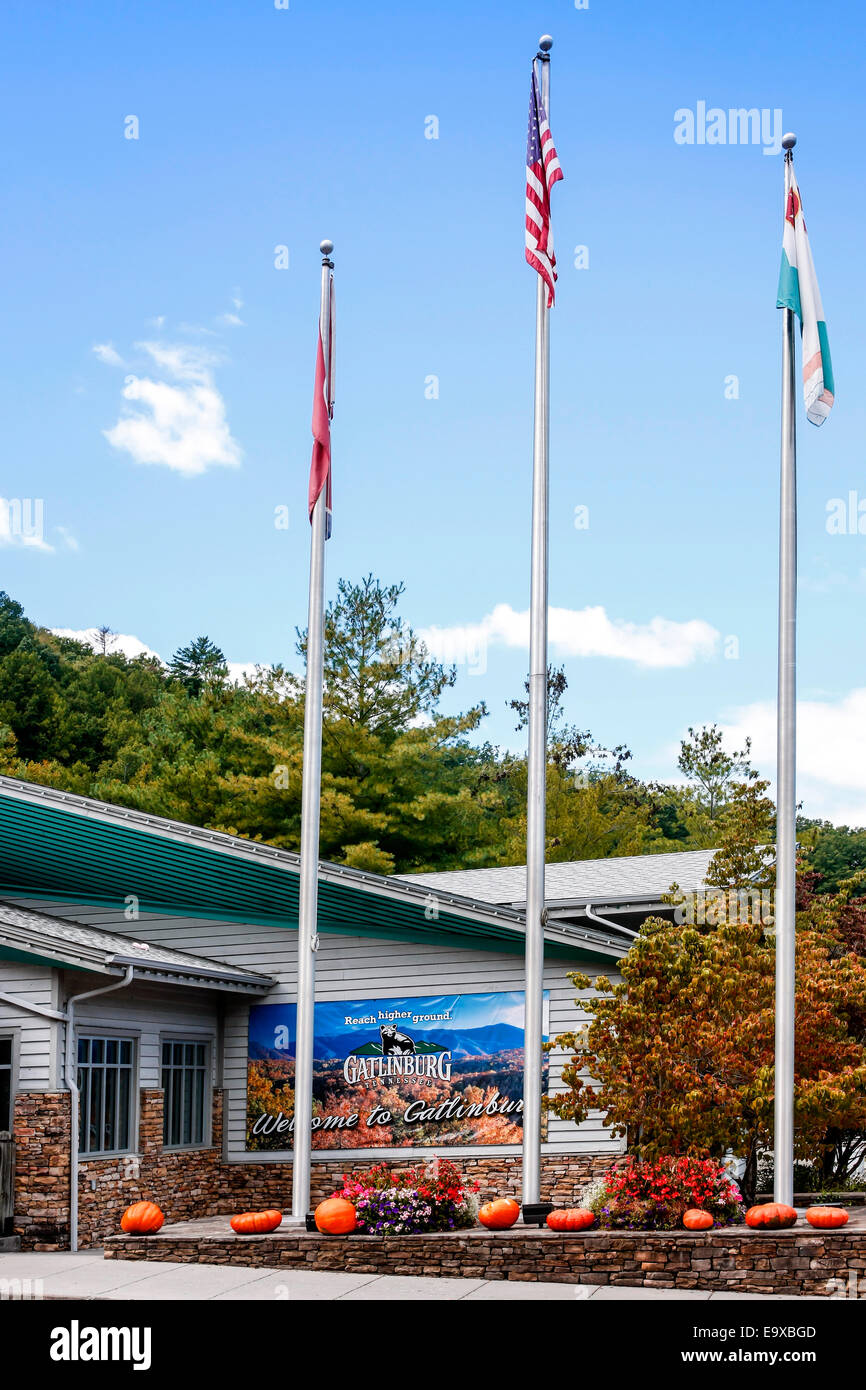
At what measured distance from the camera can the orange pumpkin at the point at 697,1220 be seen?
43.7 feet

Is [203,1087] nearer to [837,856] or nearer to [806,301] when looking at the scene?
[806,301]

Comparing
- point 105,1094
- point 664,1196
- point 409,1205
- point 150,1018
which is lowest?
point 409,1205

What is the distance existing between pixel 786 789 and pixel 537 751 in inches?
99.2

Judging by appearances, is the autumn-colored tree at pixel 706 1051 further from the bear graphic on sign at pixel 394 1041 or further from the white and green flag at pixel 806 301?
the white and green flag at pixel 806 301

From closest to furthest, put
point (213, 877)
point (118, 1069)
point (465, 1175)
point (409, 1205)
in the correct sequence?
point (409, 1205) → point (118, 1069) → point (465, 1175) → point (213, 877)

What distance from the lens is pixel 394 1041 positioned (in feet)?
63.9

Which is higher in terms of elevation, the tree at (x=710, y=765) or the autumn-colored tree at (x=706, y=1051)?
the tree at (x=710, y=765)

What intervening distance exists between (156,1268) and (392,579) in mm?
32134

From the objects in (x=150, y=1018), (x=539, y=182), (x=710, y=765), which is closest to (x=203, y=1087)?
(x=150, y=1018)

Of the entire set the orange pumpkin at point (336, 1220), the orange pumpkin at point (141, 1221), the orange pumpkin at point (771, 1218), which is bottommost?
the orange pumpkin at point (141, 1221)

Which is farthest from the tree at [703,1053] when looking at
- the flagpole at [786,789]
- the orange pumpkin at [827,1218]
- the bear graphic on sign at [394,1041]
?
the bear graphic on sign at [394,1041]

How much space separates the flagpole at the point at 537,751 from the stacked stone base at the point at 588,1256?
102cm

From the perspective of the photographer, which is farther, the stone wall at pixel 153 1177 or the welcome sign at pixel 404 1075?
the welcome sign at pixel 404 1075

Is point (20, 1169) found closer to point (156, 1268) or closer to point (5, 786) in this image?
point (156, 1268)
